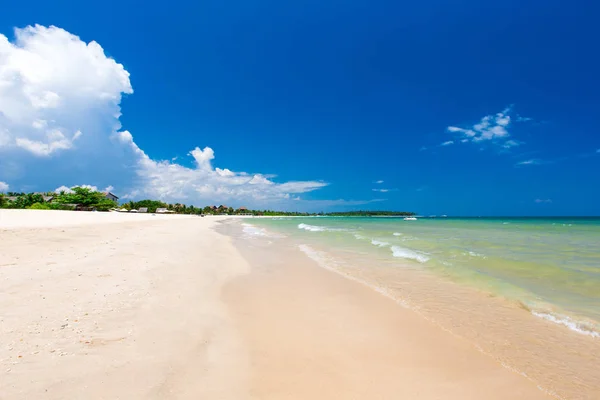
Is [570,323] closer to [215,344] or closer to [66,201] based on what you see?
[215,344]

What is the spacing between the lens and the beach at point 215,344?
133 inches

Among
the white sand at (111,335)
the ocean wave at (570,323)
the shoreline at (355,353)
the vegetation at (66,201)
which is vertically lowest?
the shoreline at (355,353)

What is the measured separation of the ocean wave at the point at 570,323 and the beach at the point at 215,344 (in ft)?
9.06

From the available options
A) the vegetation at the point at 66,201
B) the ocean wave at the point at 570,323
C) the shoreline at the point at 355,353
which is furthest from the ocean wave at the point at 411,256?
the vegetation at the point at 66,201

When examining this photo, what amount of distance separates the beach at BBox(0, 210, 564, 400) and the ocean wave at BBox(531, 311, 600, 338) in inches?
109

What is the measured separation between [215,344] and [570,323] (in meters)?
7.50

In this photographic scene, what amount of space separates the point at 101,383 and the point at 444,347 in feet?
17.1

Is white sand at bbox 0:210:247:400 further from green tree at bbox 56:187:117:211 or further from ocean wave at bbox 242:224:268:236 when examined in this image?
green tree at bbox 56:187:117:211

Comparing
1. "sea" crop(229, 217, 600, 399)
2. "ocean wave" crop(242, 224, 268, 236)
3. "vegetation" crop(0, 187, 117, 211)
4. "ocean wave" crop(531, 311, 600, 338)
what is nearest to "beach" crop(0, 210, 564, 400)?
"sea" crop(229, 217, 600, 399)

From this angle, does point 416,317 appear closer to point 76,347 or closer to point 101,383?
point 101,383

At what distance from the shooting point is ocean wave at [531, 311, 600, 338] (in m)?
5.55

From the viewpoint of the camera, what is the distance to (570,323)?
19.5 feet

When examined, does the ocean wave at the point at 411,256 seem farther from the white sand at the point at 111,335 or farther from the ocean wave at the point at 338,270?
the white sand at the point at 111,335

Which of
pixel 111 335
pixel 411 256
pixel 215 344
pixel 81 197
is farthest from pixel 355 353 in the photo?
pixel 81 197
